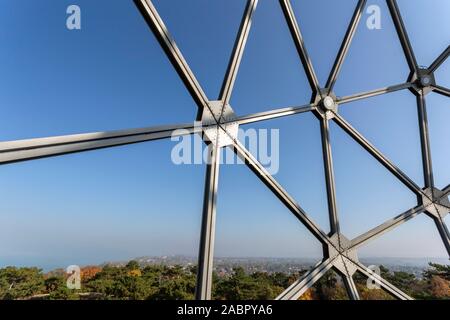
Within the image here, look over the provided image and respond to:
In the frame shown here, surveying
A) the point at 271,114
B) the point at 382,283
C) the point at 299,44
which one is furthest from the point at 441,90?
the point at 271,114

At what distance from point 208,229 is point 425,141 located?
9.55 metres

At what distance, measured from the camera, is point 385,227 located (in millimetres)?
7352

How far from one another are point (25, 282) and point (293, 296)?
1193 centimetres

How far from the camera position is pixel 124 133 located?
10.7ft

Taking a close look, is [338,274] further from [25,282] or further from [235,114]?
[25,282]

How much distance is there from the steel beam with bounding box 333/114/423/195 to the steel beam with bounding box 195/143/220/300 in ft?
15.2

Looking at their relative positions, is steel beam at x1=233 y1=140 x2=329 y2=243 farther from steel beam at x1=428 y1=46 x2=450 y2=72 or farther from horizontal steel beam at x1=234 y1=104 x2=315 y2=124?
steel beam at x1=428 y1=46 x2=450 y2=72

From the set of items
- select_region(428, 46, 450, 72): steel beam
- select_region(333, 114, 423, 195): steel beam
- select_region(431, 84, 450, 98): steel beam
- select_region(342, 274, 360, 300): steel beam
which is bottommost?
select_region(342, 274, 360, 300): steel beam

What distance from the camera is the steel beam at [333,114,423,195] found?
731cm

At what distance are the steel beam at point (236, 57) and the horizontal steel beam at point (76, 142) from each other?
3.93 feet

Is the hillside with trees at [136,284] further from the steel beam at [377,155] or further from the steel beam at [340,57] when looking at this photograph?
the steel beam at [340,57]

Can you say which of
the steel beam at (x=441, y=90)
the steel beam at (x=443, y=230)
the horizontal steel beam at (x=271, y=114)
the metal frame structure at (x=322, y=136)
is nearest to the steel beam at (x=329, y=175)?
the metal frame structure at (x=322, y=136)

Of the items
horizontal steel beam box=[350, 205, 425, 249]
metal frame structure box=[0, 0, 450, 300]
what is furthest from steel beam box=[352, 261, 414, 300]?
horizontal steel beam box=[350, 205, 425, 249]
